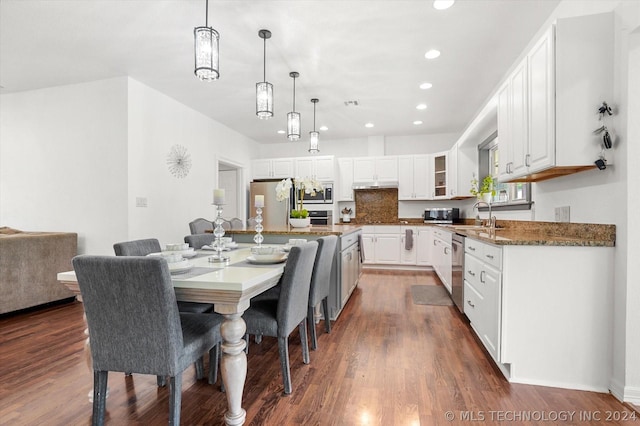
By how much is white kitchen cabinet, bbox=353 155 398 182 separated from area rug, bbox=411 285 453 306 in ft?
7.90

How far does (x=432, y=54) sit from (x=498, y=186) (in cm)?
197

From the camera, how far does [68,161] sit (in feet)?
12.7

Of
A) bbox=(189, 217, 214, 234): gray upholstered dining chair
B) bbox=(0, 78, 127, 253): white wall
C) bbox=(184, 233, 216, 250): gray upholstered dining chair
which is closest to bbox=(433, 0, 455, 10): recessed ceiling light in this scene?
bbox=(184, 233, 216, 250): gray upholstered dining chair

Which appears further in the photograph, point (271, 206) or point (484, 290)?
point (271, 206)

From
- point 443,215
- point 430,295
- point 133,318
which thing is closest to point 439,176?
point 443,215

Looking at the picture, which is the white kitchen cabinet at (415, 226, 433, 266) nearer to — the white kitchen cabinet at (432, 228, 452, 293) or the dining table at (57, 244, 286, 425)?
the white kitchen cabinet at (432, 228, 452, 293)

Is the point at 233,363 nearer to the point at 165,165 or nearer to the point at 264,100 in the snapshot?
the point at 264,100

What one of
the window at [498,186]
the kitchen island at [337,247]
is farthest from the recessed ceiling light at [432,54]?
the kitchen island at [337,247]

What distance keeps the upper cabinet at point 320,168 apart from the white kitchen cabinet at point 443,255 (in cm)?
233

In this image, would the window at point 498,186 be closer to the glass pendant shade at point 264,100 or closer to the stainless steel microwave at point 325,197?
the glass pendant shade at point 264,100

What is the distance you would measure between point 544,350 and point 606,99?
4.95 ft

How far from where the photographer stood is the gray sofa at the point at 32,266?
3.17 m

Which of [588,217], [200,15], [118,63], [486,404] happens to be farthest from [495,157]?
[118,63]

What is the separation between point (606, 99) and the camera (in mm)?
1812
